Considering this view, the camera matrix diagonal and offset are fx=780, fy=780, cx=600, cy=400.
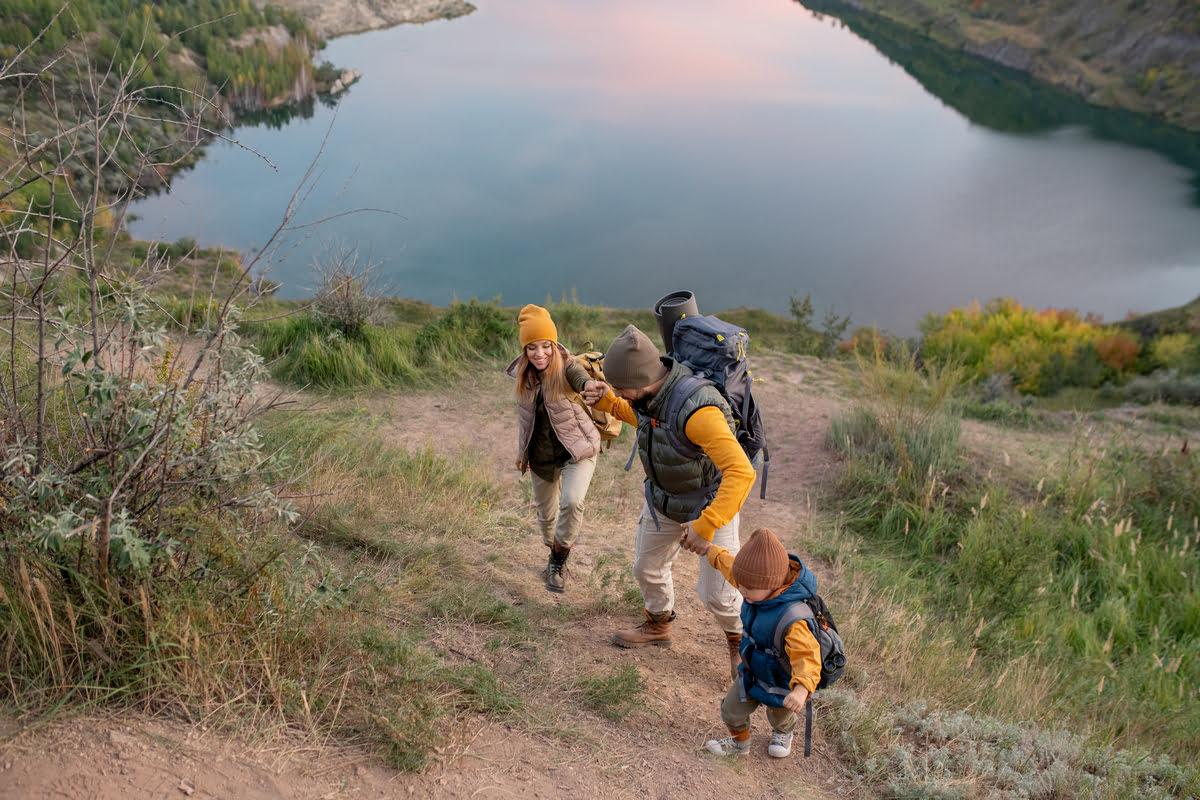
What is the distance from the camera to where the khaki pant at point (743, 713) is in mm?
3102

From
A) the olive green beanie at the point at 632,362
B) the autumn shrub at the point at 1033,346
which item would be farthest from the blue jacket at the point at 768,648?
the autumn shrub at the point at 1033,346

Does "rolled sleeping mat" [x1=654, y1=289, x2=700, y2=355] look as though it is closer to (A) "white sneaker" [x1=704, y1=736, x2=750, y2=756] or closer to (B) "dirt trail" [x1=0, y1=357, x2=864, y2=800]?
(B) "dirt trail" [x1=0, y1=357, x2=864, y2=800]

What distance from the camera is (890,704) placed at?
12.4ft

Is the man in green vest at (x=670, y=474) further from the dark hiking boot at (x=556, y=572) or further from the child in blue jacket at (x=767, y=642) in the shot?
the dark hiking boot at (x=556, y=572)

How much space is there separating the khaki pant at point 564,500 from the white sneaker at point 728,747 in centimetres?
144

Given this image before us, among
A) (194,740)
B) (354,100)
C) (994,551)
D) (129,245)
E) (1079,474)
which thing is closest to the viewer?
(194,740)

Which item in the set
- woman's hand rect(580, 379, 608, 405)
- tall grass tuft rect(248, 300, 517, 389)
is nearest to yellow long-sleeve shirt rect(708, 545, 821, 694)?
woman's hand rect(580, 379, 608, 405)

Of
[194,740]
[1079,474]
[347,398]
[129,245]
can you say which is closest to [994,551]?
[1079,474]

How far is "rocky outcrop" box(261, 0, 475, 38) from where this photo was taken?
44.8m

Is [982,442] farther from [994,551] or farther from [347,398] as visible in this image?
[347,398]

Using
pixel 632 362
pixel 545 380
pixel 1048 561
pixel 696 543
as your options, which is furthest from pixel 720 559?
pixel 1048 561

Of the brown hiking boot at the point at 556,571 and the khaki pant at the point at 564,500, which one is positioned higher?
the khaki pant at the point at 564,500

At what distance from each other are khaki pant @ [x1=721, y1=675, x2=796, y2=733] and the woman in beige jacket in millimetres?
1403

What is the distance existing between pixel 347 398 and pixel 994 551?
249 inches
